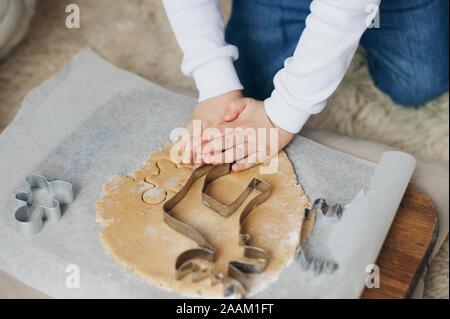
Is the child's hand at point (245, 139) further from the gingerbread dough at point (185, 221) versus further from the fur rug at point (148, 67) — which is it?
the fur rug at point (148, 67)

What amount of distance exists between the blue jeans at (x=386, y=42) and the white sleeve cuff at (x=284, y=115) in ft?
0.71

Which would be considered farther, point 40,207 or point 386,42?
point 386,42

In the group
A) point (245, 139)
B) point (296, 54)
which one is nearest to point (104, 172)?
point (245, 139)

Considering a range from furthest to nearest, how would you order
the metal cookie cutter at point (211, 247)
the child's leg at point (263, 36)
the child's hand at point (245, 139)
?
the child's leg at point (263, 36)
the child's hand at point (245, 139)
the metal cookie cutter at point (211, 247)

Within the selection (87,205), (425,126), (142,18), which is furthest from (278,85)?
(142,18)

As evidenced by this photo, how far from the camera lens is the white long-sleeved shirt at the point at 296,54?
2.17ft

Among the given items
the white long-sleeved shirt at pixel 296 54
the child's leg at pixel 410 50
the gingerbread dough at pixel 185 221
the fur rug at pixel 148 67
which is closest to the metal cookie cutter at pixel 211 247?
the gingerbread dough at pixel 185 221

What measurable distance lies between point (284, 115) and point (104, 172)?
0.29 m

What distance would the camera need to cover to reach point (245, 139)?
75cm

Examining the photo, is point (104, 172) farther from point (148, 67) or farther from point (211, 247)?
point (148, 67)

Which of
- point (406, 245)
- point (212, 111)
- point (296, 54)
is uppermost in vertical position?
point (296, 54)

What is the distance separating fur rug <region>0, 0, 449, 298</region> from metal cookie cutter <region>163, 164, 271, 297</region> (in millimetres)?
315

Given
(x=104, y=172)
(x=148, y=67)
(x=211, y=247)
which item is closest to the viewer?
(x=211, y=247)
